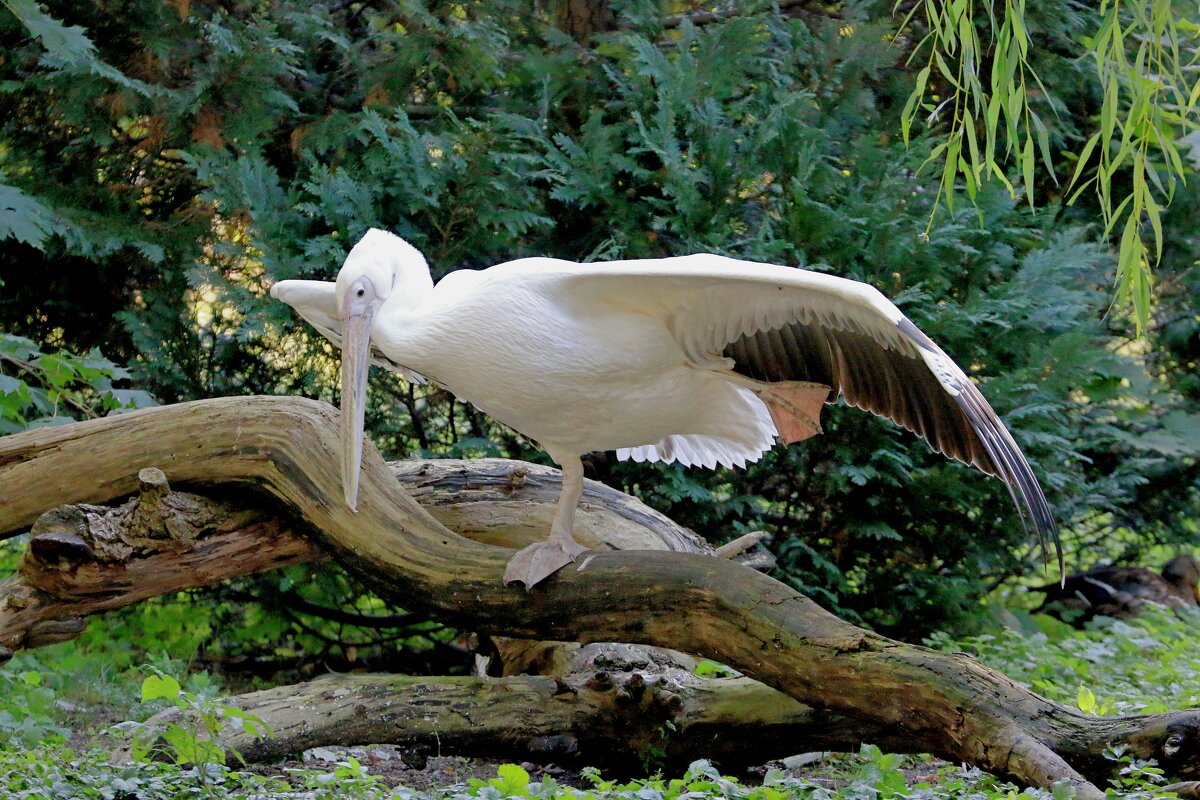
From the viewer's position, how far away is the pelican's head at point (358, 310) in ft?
Answer: 10.7

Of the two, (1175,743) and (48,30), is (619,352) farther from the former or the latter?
(48,30)

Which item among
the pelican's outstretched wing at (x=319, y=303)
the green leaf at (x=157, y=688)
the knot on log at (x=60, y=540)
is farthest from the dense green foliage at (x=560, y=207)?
the green leaf at (x=157, y=688)

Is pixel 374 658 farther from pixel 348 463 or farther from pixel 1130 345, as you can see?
pixel 1130 345

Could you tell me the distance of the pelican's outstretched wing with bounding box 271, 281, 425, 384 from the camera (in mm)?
3580

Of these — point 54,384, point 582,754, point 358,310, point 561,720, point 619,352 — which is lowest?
point 582,754

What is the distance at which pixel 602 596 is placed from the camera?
3150mm

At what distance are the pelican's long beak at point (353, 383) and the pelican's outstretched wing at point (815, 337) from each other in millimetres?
493

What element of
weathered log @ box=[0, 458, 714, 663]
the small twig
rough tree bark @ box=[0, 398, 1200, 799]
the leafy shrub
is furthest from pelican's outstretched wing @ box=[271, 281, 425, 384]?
the small twig

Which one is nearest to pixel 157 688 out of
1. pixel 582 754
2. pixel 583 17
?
pixel 582 754

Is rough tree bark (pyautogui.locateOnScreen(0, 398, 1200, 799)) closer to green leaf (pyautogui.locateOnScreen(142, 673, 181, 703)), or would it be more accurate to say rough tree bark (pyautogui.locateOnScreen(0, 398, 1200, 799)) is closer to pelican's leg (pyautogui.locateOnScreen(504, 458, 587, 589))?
pelican's leg (pyautogui.locateOnScreen(504, 458, 587, 589))

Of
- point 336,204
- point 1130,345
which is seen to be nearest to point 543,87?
point 336,204

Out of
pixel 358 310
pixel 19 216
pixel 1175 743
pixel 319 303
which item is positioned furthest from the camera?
pixel 19 216

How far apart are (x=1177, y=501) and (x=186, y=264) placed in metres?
5.23

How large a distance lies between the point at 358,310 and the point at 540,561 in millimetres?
867
